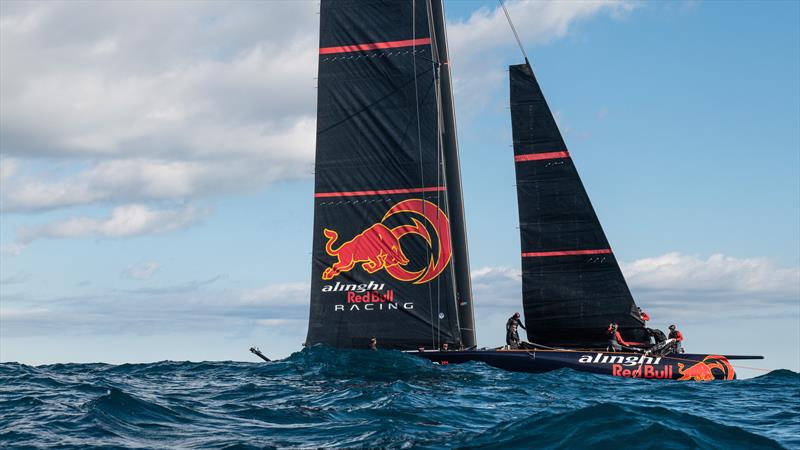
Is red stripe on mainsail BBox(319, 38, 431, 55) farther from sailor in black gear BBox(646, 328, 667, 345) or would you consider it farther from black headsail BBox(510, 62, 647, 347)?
sailor in black gear BBox(646, 328, 667, 345)

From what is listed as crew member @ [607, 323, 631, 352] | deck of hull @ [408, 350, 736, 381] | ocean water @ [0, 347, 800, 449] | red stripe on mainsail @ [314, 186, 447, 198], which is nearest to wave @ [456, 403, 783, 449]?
ocean water @ [0, 347, 800, 449]

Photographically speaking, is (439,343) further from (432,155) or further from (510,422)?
(510,422)

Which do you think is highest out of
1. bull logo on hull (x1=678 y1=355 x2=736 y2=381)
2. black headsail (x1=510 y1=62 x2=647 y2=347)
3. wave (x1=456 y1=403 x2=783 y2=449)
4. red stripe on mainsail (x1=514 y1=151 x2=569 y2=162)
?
red stripe on mainsail (x1=514 y1=151 x2=569 y2=162)

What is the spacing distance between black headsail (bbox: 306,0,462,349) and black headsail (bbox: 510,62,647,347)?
2.82 meters

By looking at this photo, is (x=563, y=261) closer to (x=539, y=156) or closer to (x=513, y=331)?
(x=513, y=331)

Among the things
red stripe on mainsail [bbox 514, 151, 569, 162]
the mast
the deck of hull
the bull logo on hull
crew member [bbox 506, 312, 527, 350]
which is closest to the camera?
the deck of hull

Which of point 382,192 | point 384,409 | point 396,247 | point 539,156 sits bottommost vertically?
point 384,409

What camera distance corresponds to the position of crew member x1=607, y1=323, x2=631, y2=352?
85.4 feet

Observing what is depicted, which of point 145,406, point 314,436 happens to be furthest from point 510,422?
point 145,406

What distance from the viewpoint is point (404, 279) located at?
26656 millimetres

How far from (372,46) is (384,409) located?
47.7 feet

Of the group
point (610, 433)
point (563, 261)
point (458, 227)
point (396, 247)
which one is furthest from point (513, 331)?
point (610, 433)

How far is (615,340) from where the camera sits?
26109mm

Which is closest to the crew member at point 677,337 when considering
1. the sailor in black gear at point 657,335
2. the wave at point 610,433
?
the sailor in black gear at point 657,335
